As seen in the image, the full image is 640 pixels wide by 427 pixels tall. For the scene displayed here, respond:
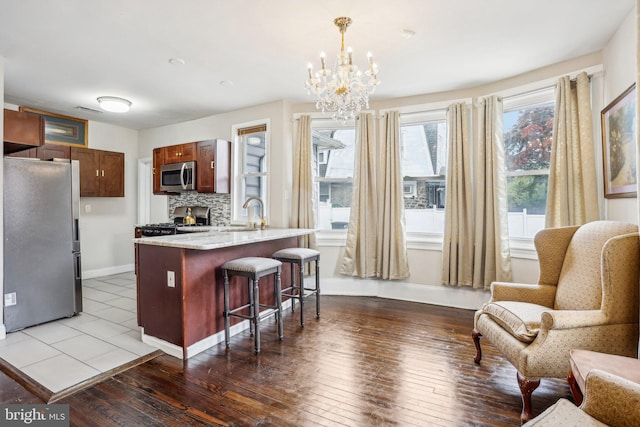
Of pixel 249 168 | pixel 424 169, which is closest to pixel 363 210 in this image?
pixel 424 169

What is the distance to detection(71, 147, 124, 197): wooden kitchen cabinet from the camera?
5.19 metres

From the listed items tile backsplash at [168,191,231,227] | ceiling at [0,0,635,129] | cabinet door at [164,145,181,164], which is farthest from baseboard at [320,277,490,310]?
cabinet door at [164,145,181,164]

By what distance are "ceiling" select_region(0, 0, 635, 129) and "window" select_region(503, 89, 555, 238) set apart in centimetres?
40

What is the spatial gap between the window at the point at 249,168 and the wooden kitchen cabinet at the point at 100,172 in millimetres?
2343

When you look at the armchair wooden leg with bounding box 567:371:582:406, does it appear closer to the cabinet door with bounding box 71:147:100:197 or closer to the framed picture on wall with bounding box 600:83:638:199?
the framed picture on wall with bounding box 600:83:638:199

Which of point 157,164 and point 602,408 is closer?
point 602,408

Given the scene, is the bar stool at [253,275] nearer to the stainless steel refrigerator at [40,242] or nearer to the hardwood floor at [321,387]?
the hardwood floor at [321,387]

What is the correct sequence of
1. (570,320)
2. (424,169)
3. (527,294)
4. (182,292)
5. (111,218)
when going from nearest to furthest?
(570,320) → (527,294) → (182,292) → (424,169) → (111,218)

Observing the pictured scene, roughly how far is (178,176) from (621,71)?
527 cm

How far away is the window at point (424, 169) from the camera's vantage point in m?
4.17

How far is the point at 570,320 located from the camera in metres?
1.81

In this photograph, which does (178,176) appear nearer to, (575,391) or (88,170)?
(88,170)

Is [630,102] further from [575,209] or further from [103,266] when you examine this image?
[103,266]

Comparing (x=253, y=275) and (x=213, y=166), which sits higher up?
(x=213, y=166)
